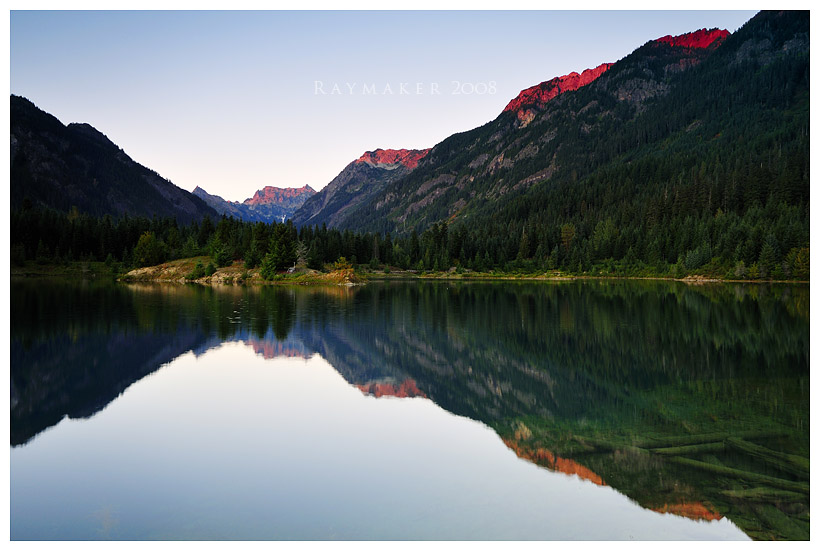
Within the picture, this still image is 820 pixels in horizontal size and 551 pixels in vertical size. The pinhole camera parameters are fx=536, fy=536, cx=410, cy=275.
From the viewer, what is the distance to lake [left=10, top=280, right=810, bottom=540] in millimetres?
10586

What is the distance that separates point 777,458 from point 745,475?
5.63ft

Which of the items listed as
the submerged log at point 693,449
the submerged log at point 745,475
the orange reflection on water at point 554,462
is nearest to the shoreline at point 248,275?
the orange reflection on water at point 554,462

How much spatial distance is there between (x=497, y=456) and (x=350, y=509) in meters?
4.73

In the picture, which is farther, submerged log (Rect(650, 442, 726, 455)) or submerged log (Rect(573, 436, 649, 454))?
submerged log (Rect(573, 436, 649, 454))

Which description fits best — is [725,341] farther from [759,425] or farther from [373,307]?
[373,307]

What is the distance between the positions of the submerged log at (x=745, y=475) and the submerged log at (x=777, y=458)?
66 cm

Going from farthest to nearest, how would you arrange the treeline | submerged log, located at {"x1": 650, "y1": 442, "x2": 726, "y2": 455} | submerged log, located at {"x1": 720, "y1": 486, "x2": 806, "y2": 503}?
the treeline < submerged log, located at {"x1": 650, "y1": 442, "x2": 726, "y2": 455} < submerged log, located at {"x1": 720, "y1": 486, "x2": 806, "y2": 503}

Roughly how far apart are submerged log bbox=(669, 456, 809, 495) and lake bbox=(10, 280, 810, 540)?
71 mm

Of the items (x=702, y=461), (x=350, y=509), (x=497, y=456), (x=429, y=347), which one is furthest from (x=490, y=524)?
(x=429, y=347)

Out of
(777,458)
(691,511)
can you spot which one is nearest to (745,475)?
(777,458)

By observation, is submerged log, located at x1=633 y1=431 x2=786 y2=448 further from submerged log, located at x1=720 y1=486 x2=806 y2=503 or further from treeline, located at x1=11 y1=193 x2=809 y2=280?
treeline, located at x1=11 y1=193 x2=809 y2=280

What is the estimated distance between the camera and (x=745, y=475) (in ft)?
40.7

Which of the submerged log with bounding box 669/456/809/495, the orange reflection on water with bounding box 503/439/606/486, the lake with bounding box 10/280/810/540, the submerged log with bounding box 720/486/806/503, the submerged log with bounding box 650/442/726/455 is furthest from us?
the submerged log with bounding box 650/442/726/455

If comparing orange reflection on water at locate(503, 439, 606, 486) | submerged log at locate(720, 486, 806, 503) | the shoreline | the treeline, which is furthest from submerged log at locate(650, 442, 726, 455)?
the treeline
